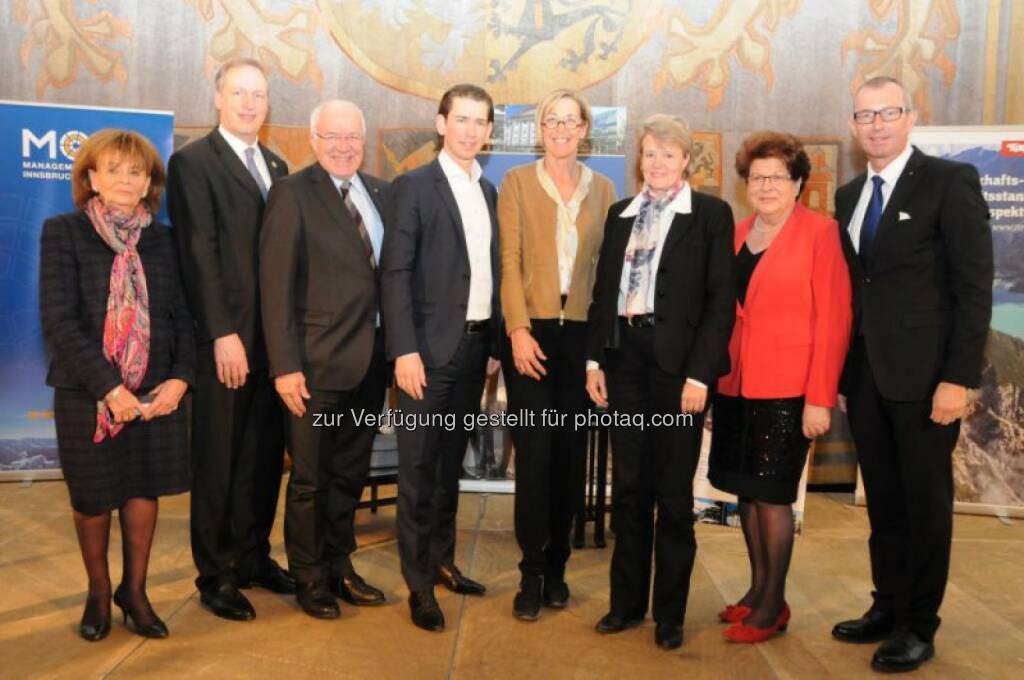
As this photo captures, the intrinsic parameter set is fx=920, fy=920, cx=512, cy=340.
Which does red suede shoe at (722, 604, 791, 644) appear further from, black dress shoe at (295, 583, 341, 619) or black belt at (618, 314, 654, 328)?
black dress shoe at (295, 583, 341, 619)

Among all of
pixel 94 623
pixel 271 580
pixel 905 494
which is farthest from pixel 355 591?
pixel 905 494

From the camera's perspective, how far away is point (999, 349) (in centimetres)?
507

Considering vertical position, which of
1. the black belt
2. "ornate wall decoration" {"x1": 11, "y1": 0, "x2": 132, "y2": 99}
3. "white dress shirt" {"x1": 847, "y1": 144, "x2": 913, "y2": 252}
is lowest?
the black belt

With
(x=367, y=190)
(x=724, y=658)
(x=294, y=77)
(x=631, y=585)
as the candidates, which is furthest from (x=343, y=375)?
(x=294, y=77)

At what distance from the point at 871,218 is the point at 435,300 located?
1459 mm

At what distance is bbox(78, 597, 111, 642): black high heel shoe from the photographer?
2.96 metres

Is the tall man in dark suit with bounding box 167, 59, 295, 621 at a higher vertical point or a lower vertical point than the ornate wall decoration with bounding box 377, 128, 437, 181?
lower

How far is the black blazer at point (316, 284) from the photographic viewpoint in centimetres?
309

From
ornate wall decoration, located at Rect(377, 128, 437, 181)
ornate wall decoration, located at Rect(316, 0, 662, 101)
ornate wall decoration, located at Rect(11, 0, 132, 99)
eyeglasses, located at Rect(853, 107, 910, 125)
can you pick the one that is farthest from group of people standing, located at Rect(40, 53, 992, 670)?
ornate wall decoration, located at Rect(11, 0, 132, 99)

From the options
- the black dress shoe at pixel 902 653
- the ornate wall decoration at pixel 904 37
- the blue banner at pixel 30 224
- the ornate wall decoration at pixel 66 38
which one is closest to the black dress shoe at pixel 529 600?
the black dress shoe at pixel 902 653

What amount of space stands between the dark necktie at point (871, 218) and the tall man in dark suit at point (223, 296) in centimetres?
206

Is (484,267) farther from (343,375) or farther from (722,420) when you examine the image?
(722,420)

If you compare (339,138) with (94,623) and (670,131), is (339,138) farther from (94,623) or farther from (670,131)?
(94,623)

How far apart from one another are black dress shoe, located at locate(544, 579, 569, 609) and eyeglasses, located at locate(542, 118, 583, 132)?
5.39 ft
